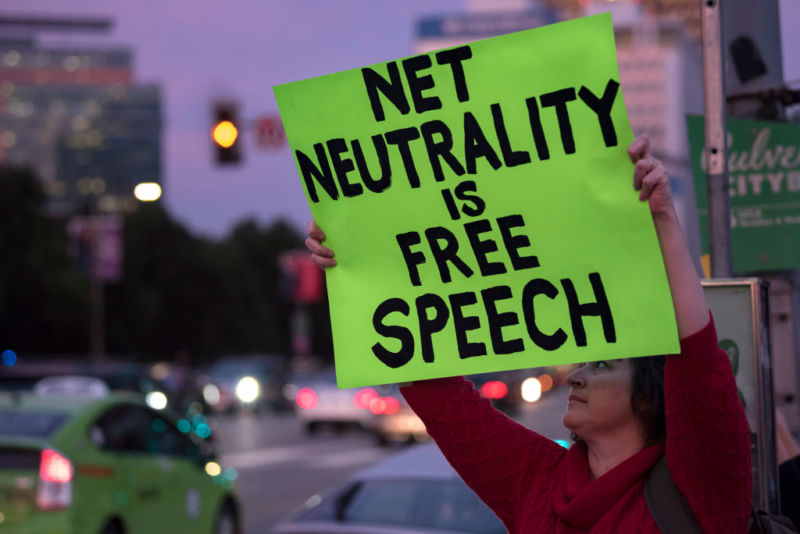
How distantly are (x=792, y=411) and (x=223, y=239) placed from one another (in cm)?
8381

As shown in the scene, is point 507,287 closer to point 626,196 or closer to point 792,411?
point 626,196

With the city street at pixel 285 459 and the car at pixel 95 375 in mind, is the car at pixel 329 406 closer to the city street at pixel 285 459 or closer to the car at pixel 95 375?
the city street at pixel 285 459

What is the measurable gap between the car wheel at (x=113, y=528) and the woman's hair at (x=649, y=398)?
21.7 feet

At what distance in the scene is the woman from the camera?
232 centimetres

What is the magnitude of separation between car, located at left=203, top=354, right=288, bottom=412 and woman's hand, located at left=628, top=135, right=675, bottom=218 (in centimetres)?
3812

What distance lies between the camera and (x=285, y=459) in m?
→ 21.8

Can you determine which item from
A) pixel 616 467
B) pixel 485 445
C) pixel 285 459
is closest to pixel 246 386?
pixel 285 459

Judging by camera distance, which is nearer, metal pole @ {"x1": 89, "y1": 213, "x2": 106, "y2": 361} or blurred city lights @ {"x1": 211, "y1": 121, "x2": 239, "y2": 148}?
blurred city lights @ {"x1": 211, "y1": 121, "x2": 239, "y2": 148}

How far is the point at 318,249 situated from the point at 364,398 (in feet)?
76.0

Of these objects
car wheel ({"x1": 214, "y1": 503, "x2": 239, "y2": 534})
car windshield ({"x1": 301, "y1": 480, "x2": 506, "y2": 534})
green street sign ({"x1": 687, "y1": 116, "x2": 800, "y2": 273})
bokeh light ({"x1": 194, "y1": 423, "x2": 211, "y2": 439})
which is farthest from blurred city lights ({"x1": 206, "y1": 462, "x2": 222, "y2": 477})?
A: green street sign ({"x1": 687, "y1": 116, "x2": 800, "y2": 273})

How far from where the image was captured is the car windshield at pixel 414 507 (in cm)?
593

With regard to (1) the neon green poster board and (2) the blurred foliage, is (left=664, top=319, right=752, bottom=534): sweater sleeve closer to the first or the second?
(1) the neon green poster board

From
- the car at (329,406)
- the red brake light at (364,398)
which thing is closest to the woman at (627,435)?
the red brake light at (364,398)

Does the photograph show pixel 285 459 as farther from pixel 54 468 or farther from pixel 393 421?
pixel 54 468
